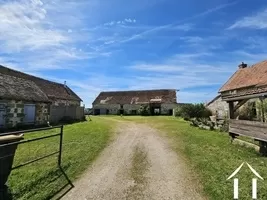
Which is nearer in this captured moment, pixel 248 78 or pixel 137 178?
pixel 137 178

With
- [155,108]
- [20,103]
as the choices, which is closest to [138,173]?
[20,103]

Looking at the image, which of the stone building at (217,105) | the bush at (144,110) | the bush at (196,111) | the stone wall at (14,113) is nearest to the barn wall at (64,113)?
the stone wall at (14,113)

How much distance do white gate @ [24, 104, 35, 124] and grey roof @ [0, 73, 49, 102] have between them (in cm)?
69

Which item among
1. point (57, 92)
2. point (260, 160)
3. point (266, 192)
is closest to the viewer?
point (266, 192)

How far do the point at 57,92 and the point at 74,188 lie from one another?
30205 mm

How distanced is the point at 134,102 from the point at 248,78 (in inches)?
1174

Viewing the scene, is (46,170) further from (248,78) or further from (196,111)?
(196,111)

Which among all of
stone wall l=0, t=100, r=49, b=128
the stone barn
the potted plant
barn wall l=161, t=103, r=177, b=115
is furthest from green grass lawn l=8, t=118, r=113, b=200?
the stone barn

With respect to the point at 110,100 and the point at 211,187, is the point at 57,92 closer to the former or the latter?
the point at 110,100

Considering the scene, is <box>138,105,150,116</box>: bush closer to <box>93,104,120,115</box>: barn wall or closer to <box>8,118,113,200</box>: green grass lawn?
<box>93,104,120,115</box>: barn wall

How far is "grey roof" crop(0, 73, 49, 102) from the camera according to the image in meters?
21.0

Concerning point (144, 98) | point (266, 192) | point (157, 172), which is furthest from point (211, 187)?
point (144, 98)

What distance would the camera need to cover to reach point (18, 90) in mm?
23172

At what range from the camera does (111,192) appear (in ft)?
20.2
